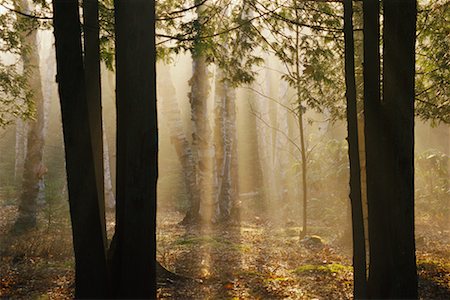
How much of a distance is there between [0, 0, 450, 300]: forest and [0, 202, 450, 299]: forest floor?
0.16ft

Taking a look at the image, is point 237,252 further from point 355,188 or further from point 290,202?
point 290,202

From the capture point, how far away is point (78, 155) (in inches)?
161

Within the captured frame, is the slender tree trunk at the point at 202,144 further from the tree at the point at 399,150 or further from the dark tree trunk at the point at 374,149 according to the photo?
the tree at the point at 399,150

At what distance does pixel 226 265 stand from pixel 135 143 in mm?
5270

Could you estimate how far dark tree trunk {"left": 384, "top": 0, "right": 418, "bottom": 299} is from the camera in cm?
464

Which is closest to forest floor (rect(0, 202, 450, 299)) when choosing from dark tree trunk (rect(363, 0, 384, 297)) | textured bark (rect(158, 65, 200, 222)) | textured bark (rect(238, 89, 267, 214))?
textured bark (rect(158, 65, 200, 222))

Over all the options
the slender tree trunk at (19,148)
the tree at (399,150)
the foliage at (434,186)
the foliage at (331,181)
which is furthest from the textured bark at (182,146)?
the slender tree trunk at (19,148)

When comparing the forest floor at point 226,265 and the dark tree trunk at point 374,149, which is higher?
the dark tree trunk at point 374,149

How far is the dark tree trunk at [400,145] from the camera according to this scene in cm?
464

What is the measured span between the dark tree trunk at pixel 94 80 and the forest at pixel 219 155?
0.02 m

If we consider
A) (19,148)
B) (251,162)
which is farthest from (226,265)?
(251,162)

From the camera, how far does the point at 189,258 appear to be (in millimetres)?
9117

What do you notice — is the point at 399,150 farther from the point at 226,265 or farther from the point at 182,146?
the point at 182,146

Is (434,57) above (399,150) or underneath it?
above
